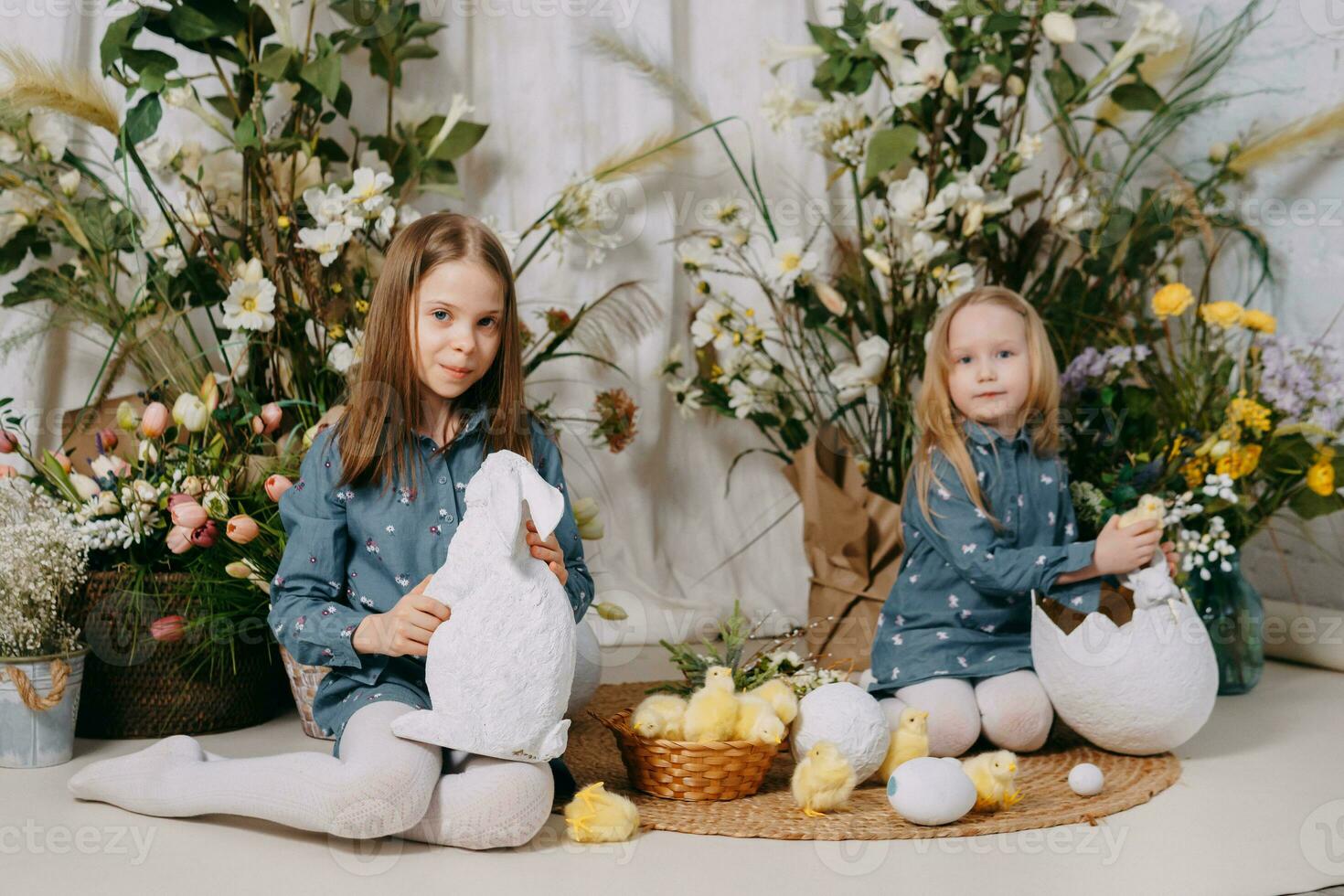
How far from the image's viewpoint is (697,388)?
7.98ft

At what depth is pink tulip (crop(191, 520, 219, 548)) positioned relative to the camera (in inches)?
68.6

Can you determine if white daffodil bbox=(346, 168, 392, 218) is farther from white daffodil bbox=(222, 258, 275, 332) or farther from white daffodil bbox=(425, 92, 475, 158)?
white daffodil bbox=(425, 92, 475, 158)

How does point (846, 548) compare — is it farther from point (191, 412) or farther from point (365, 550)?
point (191, 412)

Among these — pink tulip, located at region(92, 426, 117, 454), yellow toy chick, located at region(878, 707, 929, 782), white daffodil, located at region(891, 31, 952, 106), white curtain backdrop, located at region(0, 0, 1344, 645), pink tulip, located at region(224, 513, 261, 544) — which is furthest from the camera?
white curtain backdrop, located at region(0, 0, 1344, 645)

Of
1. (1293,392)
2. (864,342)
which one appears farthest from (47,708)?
(1293,392)

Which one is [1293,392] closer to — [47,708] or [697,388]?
[697,388]

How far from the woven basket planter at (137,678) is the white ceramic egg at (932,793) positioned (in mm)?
996

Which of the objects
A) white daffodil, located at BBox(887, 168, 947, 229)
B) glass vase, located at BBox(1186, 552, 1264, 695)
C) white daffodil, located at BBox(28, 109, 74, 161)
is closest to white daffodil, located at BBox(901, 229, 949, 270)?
white daffodil, located at BBox(887, 168, 947, 229)

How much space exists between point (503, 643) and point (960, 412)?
908 millimetres

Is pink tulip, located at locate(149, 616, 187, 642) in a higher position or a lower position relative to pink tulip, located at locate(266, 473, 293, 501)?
lower

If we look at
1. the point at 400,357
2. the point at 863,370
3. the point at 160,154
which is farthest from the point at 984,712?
the point at 160,154

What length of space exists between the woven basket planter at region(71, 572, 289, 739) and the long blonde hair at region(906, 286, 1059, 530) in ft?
3.54

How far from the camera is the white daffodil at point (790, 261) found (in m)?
2.20

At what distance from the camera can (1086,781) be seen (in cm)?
155
